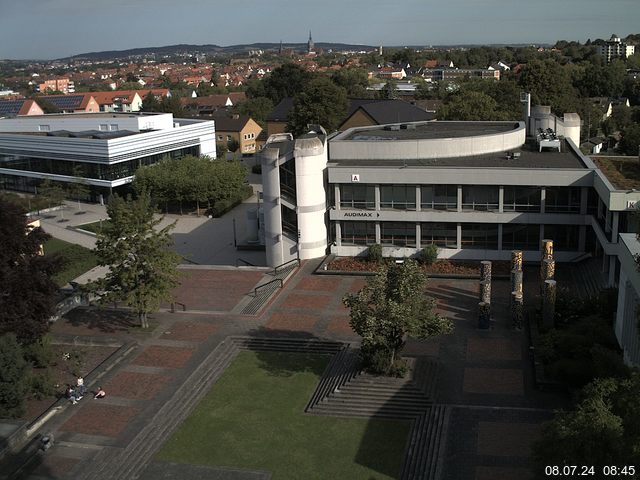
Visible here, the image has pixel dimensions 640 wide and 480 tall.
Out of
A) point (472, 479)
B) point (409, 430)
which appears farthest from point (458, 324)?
point (472, 479)

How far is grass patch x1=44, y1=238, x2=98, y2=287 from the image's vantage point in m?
44.7

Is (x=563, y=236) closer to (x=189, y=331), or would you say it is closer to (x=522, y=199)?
(x=522, y=199)

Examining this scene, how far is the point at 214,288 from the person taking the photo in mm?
39000

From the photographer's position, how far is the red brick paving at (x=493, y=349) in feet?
96.2

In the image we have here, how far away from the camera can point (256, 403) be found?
87.1 ft

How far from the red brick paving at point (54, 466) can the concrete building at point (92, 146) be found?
43906mm

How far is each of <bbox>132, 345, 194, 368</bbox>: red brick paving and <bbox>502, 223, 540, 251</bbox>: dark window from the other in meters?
19.8

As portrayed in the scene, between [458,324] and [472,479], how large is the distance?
39.8ft

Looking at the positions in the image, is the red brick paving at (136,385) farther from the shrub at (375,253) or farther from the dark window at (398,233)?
the dark window at (398,233)

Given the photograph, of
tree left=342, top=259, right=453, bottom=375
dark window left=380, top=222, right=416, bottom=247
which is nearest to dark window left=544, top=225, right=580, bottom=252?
dark window left=380, top=222, right=416, bottom=247

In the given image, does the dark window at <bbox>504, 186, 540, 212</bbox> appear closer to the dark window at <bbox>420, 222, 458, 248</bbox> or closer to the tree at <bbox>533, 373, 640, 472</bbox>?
the dark window at <bbox>420, 222, 458, 248</bbox>

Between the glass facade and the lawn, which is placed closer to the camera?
the lawn

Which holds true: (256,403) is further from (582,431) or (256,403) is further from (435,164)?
(435,164)

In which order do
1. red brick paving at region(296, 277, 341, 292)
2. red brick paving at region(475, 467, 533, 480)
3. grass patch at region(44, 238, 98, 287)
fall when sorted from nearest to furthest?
red brick paving at region(475, 467, 533, 480)
red brick paving at region(296, 277, 341, 292)
grass patch at region(44, 238, 98, 287)
